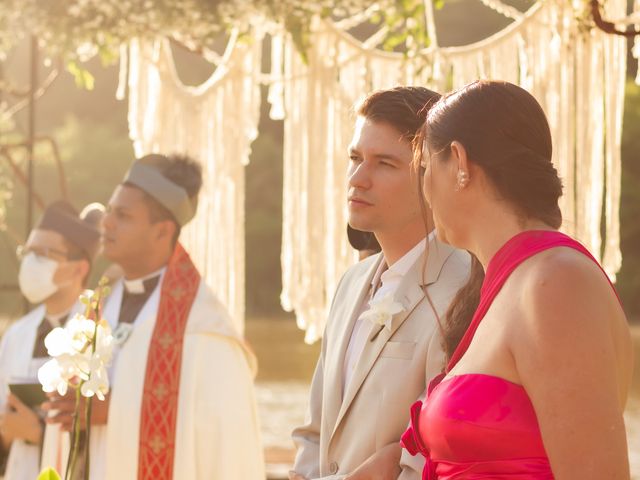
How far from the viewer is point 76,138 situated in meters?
27.3

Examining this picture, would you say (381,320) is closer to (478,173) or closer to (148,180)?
(478,173)

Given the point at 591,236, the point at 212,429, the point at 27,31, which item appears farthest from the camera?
the point at 27,31

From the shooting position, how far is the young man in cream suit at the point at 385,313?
7.61ft

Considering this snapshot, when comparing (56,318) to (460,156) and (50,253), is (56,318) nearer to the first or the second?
(50,253)

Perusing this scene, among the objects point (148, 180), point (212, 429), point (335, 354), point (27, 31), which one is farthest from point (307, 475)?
point (27, 31)

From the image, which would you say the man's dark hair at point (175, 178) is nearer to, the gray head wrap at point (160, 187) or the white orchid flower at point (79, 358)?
the gray head wrap at point (160, 187)

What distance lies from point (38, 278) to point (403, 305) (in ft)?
9.39

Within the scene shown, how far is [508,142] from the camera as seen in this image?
1754 millimetres

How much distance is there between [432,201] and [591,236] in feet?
9.78

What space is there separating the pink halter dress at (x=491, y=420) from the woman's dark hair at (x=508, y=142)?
0.07m

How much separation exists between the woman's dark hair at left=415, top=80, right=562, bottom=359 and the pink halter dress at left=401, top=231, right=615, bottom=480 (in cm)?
7

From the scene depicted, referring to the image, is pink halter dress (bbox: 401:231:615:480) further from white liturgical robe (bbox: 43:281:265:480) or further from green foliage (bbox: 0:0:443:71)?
green foliage (bbox: 0:0:443:71)

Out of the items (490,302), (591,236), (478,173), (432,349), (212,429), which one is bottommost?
(212,429)

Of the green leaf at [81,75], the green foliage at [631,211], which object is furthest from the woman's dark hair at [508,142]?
the green foliage at [631,211]
